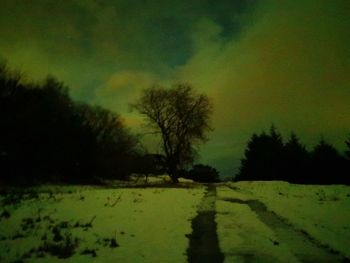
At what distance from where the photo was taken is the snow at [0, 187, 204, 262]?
10.2 meters

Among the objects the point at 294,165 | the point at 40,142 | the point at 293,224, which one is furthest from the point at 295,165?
the point at 293,224

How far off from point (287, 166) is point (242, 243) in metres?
55.3

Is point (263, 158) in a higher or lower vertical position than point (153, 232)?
higher

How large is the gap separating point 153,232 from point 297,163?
2178 inches

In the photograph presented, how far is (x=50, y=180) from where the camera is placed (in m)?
44.5

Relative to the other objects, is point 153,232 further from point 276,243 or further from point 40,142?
point 40,142

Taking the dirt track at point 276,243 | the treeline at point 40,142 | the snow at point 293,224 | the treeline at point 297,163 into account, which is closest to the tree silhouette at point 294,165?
the treeline at point 297,163

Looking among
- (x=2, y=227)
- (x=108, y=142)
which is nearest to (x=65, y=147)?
(x=108, y=142)

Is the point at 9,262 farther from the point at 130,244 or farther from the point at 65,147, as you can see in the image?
the point at 65,147

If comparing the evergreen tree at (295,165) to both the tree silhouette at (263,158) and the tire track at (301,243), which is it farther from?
the tire track at (301,243)

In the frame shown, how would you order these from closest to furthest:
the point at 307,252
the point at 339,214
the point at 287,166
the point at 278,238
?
1. the point at 307,252
2. the point at 278,238
3. the point at 339,214
4. the point at 287,166

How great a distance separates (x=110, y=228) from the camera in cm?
1359

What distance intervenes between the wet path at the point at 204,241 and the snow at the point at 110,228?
284mm

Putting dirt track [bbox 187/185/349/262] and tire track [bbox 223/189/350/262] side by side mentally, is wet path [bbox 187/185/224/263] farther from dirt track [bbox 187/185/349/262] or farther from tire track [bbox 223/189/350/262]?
tire track [bbox 223/189/350/262]
